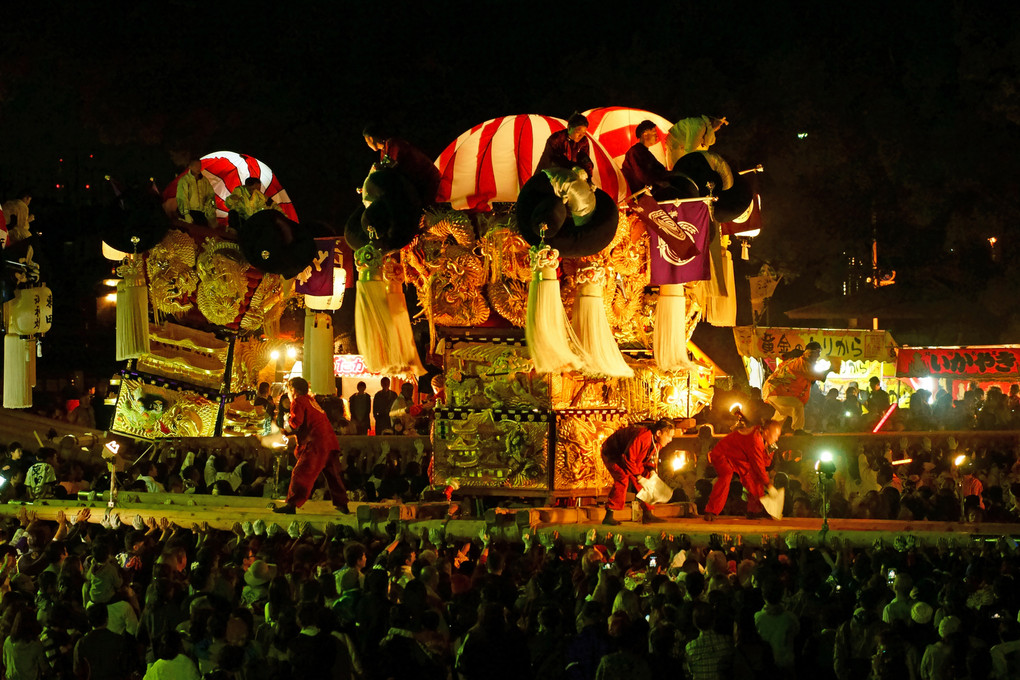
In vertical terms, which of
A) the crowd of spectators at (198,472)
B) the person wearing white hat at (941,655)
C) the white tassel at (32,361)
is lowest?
the person wearing white hat at (941,655)

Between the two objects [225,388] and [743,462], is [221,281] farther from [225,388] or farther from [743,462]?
[743,462]

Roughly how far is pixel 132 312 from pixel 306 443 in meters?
2.92

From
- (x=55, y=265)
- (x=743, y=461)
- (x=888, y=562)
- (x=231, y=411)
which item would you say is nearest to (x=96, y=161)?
(x=55, y=265)

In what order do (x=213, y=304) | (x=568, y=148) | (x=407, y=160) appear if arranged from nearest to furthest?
(x=568, y=148) → (x=407, y=160) → (x=213, y=304)

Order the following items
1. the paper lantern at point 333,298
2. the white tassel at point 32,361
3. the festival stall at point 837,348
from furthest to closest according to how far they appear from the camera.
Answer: the festival stall at point 837,348, the paper lantern at point 333,298, the white tassel at point 32,361

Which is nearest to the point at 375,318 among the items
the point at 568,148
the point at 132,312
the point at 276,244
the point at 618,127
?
the point at 276,244

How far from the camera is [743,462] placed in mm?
12633

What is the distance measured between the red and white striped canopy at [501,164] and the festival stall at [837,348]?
709 centimetres

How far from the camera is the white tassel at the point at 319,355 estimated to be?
14594 millimetres

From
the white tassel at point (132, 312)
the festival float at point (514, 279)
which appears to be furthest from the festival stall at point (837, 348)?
the white tassel at point (132, 312)

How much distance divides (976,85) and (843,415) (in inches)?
251

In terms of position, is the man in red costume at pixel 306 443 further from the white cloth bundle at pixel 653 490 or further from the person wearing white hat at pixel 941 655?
the person wearing white hat at pixel 941 655

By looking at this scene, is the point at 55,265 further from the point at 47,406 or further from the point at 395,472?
the point at 395,472

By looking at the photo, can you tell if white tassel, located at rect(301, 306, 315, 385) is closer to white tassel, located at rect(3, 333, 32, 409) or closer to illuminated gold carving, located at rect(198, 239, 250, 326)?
illuminated gold carving, located at rect(198, 239, 250, 326)
